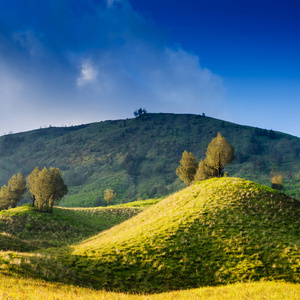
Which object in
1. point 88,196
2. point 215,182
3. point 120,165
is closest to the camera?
point 215,182

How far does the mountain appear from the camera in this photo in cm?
10512

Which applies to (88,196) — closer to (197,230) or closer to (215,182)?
(215,182)

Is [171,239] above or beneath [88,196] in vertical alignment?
above

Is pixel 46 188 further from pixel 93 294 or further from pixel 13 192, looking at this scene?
pixel 93 294

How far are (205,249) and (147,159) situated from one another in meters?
138

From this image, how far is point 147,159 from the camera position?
153500 millimetres

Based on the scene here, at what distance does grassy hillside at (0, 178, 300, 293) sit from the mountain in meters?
62.6

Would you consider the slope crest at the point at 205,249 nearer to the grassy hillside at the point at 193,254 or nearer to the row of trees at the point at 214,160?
the grassy hillside at the point at 193,254

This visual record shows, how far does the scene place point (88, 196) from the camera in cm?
10319

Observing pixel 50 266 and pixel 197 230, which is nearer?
pixel 50 266

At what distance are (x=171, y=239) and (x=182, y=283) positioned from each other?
177 inches

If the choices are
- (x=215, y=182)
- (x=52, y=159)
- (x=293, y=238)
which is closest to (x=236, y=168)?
(x=215, y=182)

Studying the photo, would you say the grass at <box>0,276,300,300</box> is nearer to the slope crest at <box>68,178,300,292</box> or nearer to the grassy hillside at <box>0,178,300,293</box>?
the grassy hillside at <box>0,178,300,293</box>

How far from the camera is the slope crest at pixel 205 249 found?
1257 cm
